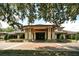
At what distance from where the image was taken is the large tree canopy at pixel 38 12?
10367 mm

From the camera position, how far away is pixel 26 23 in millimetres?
10914

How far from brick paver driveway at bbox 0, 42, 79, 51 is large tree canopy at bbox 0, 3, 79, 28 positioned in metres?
1.13

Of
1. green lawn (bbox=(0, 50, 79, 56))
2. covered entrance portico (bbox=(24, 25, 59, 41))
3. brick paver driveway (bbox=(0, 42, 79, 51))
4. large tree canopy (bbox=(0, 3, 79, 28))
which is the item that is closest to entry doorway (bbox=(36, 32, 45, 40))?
covered entrance portico (bbox=(24, 25, 59, 41))

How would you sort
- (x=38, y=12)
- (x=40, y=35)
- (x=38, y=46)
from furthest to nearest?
(x=40, y=35)
(x=38, y=46)
(x=38, y=12)

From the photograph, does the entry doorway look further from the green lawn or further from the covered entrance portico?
the green lawn

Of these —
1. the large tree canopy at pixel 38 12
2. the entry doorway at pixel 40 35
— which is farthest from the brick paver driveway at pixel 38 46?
the large tree canopy at pixel 38 12

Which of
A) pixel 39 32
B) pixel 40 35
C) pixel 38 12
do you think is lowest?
pixel 40 35

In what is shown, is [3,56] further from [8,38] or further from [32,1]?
[32,1]

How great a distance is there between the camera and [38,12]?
1064 cm

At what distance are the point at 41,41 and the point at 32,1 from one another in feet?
7.63

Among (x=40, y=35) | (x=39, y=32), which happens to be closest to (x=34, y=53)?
(x=40, y=35)

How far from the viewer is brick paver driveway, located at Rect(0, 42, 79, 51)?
36.1 ft

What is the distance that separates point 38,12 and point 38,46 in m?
1.97

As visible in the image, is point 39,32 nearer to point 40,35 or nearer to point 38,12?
point 40,35
